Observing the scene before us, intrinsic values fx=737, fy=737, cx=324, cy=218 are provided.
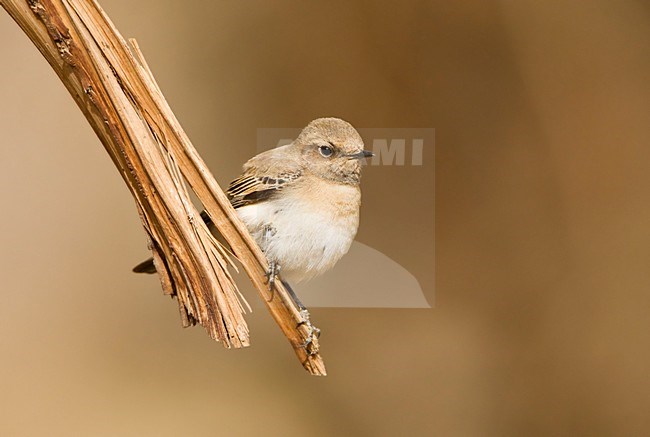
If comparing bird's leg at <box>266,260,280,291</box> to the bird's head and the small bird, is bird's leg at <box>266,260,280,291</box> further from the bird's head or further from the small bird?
the bird's head

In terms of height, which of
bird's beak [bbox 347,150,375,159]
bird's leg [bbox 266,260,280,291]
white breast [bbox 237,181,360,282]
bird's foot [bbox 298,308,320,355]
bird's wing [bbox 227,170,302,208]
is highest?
bird's beak [bbox 347,150,375,159]

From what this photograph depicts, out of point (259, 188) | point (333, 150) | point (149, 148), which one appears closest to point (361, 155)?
point (333, 150)

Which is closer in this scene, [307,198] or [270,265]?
[270,265]

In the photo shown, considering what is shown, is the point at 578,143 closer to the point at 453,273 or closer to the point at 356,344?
the point at 453,273

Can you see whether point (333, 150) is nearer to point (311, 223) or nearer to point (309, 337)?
point (311, 223)

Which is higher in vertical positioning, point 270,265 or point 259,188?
point 259,188

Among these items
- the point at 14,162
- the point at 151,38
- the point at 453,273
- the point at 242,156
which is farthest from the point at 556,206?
the point at 14,162

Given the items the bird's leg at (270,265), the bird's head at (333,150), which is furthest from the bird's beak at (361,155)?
the bird's leg at (270,265)

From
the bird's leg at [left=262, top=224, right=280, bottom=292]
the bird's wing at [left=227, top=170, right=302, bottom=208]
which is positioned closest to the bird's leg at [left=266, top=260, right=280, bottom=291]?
the bird's leg at [left=262, top=224, right=280, bottom=292]
